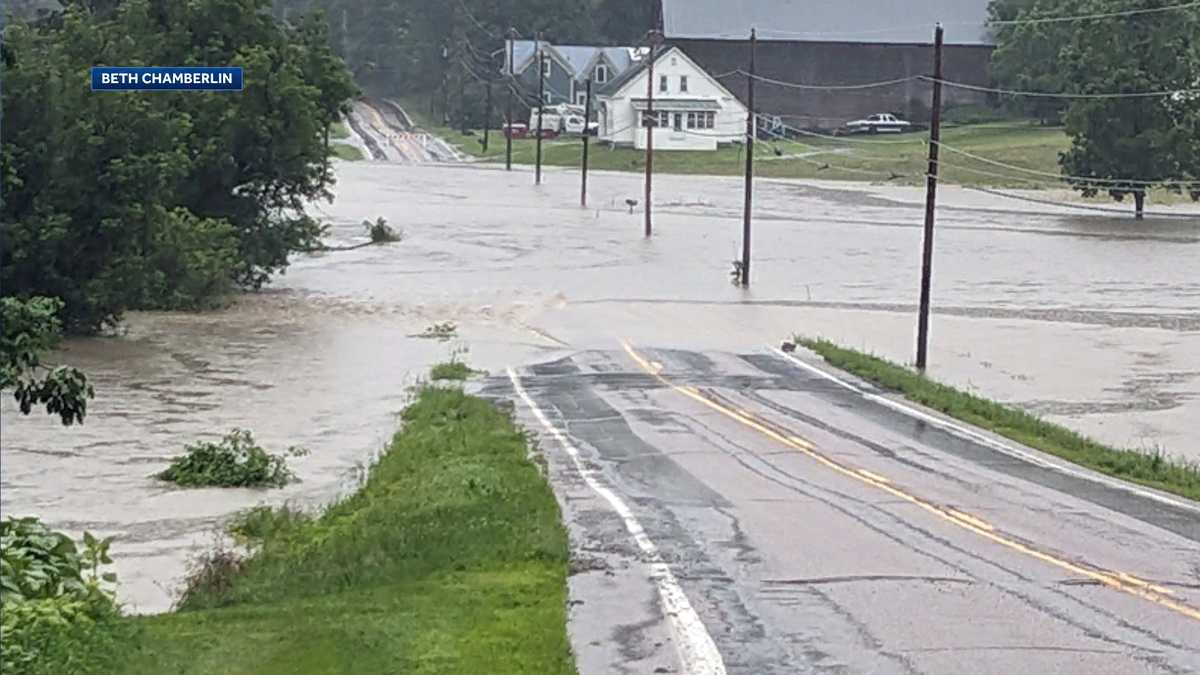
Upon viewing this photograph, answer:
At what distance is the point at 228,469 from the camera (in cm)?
2119

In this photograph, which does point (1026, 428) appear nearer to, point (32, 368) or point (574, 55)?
point (32, 368)

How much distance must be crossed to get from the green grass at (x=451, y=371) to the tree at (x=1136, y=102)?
55994 millimetres

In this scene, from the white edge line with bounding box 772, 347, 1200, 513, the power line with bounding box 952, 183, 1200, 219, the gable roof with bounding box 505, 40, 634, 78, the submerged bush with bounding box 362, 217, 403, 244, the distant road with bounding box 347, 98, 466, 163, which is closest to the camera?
the white edge line with bounding box 772, 347, 1200, 513

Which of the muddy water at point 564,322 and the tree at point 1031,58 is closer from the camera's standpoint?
the muddy water at point 564,322

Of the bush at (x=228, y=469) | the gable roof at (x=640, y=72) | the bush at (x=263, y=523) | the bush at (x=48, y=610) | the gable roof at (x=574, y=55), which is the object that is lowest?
the bush at (x=228, y=469)

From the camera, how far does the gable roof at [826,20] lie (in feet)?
406

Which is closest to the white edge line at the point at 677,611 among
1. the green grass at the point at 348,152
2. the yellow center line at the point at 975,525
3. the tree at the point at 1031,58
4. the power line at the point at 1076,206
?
the yellow center line at the point at 975,525

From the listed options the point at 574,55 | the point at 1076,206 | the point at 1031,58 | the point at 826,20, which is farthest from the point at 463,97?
the point at 1076,206

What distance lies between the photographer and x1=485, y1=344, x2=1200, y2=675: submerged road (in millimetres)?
10875

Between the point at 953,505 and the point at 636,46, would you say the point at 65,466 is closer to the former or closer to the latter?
the point at 953,505

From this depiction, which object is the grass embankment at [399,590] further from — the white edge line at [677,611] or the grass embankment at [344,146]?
the grass embankment at [344,146]

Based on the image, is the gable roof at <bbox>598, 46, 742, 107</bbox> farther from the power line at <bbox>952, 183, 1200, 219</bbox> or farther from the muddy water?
the muddy water

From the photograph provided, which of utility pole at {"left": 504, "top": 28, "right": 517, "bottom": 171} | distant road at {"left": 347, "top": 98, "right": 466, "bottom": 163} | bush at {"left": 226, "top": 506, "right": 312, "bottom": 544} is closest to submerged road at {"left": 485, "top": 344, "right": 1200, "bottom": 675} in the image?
bush at {"left": 226, "top": 506, "right": 312, "bottom": 544}

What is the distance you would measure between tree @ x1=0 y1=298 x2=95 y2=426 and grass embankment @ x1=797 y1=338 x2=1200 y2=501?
13.9 meters
